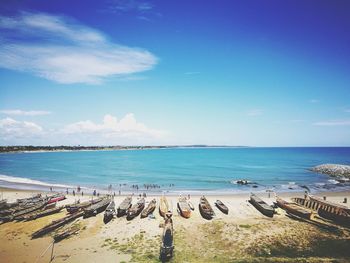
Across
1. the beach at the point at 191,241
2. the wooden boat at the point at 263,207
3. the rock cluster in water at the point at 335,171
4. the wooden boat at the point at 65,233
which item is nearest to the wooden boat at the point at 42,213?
the beach at the point at 191,241

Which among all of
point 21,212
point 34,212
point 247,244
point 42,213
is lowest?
point 247,244

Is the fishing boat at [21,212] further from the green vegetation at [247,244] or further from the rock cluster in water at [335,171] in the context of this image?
the rock cluster in water at [335,171]

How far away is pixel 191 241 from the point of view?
24.7 meters

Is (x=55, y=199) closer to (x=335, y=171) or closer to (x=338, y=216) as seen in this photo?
(x=338, y=216)

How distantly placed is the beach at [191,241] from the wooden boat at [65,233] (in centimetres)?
52

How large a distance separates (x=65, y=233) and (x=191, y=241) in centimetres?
1243

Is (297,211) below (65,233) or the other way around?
the other way around

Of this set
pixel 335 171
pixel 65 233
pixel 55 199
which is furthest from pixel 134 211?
pixel 335 171

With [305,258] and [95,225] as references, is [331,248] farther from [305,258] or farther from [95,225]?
[95,225]

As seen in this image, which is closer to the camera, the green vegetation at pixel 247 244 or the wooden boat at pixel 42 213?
the green vegetation at pixel 247 244

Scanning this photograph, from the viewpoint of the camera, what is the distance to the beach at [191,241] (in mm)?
21578

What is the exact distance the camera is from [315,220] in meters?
30.8

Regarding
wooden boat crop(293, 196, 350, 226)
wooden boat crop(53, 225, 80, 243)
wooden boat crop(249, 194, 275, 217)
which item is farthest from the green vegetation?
wooden boat crop(53, 225, 80, 243)

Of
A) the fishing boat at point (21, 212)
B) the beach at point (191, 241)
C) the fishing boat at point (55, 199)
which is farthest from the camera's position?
the fishing boat at point (55, 199)
